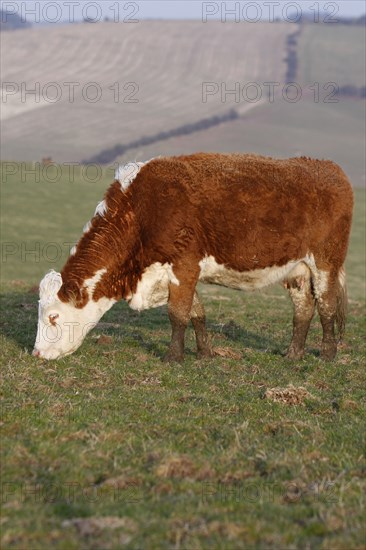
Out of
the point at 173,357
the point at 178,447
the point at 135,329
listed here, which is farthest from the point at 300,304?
the point at 178,447

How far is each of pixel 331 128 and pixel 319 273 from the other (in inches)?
2872

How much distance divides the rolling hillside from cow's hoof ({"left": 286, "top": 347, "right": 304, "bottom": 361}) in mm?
52860

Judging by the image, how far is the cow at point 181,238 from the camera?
12.1 m

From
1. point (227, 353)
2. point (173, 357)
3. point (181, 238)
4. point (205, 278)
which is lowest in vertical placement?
point (227, 353)

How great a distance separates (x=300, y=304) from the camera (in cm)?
1401

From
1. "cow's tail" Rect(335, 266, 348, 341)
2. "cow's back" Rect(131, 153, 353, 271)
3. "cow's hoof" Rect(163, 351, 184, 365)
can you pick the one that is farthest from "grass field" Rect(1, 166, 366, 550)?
"cow's back" Rect(131, 153, 353, 271)

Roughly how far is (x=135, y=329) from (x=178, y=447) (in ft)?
A: 25.4

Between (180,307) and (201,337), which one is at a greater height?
(180,307)

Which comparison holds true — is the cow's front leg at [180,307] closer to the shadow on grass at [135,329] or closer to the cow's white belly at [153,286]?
the cow's white belly at [153,286]

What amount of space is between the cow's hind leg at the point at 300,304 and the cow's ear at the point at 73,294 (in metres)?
3.43

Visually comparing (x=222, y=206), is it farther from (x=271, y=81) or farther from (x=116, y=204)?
(x=271, y=81)

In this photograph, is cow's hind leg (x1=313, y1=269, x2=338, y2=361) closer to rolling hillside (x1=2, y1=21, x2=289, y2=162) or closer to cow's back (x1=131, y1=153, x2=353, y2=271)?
cow's back (x1=131, y1=153, x2=353, y2=271)

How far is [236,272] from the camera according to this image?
12.8 metres

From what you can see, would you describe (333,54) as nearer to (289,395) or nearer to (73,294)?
(73,294)
